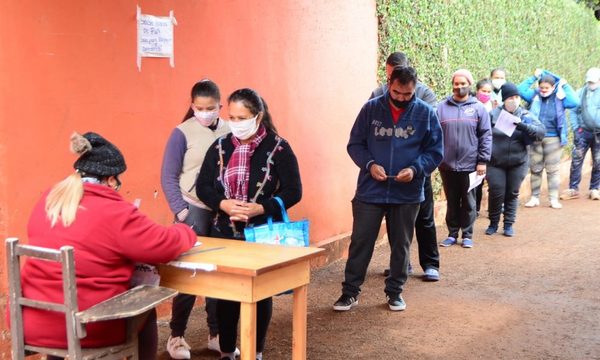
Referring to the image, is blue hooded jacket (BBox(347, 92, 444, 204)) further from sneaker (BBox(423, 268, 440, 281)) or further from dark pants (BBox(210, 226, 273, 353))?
dark pants (BBox(210, 226, 273, 353))

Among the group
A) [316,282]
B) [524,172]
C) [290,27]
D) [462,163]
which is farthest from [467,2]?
[316,282]

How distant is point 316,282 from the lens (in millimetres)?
7922

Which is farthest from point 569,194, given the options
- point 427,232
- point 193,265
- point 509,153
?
point 193,265

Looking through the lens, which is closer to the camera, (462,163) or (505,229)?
(462,163)

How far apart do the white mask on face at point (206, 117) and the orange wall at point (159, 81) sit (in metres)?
0.81

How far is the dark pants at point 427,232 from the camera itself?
762cm

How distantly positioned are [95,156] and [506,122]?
7.14 meters

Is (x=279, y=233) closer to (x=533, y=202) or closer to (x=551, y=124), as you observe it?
(x=551, y=124)

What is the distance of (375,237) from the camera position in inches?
264

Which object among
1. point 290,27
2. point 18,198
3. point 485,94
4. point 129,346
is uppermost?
point 290,27

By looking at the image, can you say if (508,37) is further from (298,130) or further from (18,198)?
(18,198)

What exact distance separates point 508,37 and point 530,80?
59.3 inches

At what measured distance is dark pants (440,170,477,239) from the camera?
9.23 metres

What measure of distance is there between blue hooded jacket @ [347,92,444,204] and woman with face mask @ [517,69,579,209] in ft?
20.9
